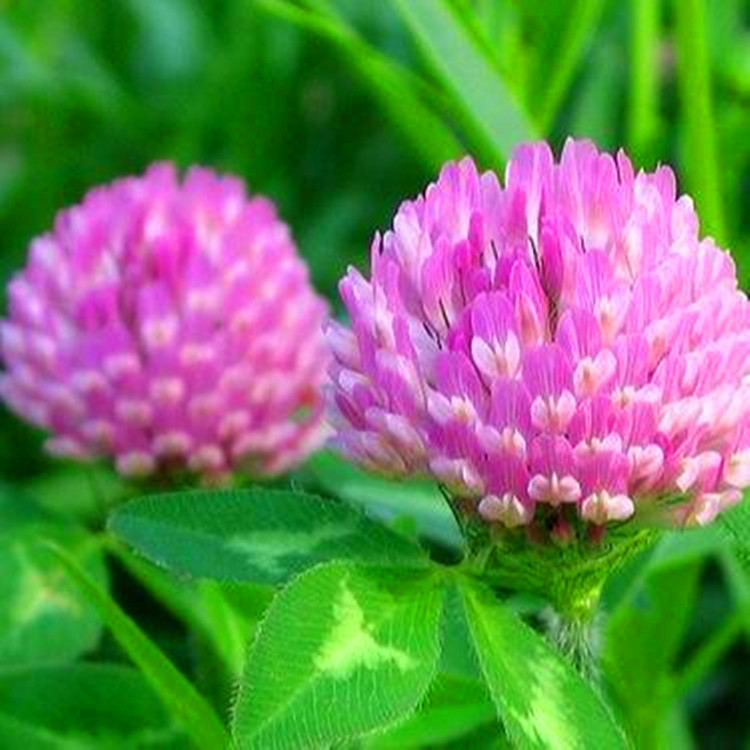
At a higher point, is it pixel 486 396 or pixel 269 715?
pixel 486 396

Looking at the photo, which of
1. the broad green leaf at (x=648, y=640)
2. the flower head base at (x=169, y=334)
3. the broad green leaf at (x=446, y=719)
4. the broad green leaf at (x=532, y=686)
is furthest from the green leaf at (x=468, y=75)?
the broad green leaf at (x=532, y=686)

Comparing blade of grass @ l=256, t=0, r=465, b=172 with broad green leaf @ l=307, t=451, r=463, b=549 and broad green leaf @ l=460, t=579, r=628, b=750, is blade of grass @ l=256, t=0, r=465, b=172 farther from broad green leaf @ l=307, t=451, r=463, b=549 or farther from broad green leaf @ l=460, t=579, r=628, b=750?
broad green leaf @ l=460, t=579, r=628, b=750

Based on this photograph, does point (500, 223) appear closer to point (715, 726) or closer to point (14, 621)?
point (14, 621)

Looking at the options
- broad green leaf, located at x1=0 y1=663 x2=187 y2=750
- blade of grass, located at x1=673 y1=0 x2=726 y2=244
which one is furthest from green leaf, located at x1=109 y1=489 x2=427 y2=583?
blade of grass, located at x1=673 y1=0 x2=726 y2=244

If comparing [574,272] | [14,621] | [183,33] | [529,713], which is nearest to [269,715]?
[529,713]

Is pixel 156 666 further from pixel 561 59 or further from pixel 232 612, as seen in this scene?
pixel 561 59

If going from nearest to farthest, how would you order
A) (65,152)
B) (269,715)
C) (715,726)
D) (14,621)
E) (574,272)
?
1. (269,715)
2. (574,272)
3. (14,621)
4. (715,726)
5. (65,152)

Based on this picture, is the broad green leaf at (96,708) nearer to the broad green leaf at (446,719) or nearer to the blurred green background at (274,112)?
the broad green leaf at (446,719)
